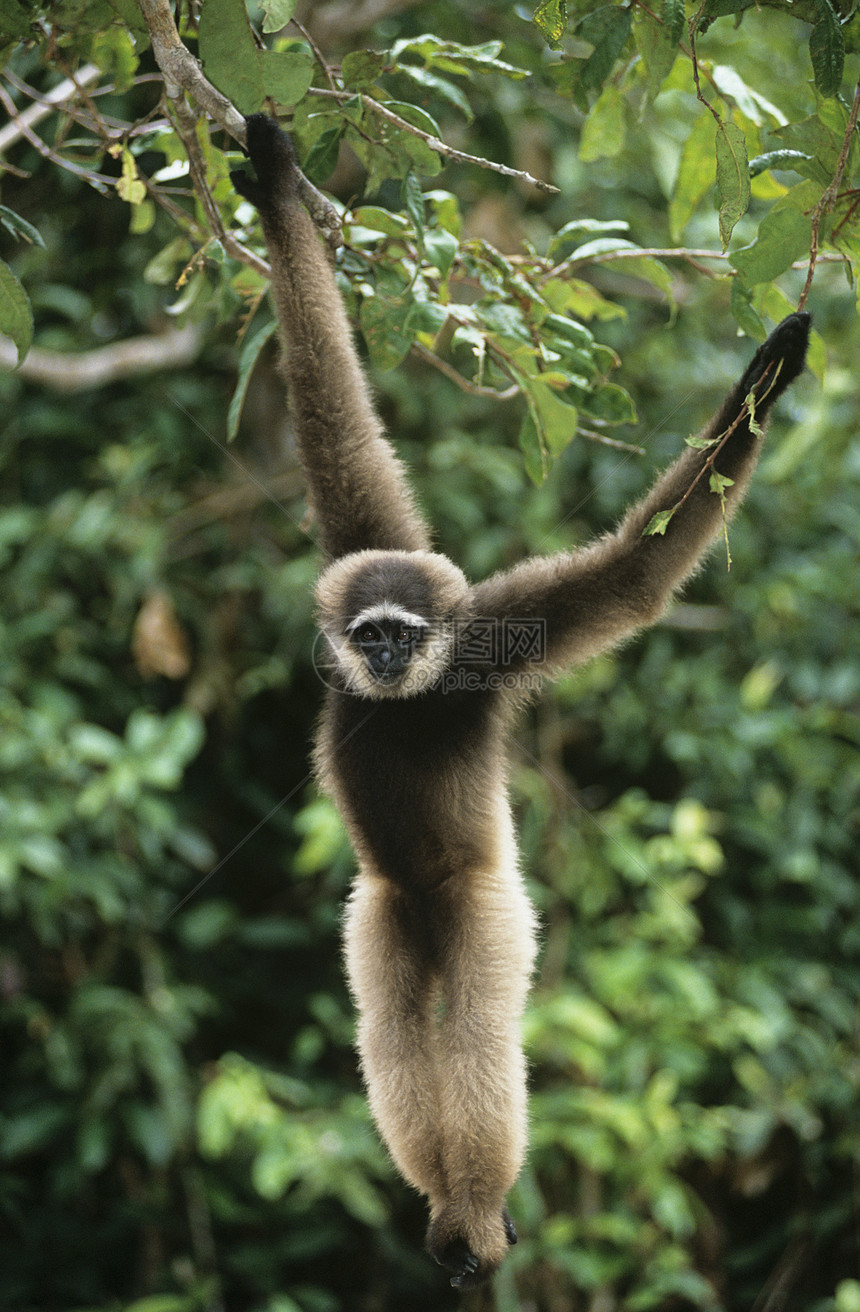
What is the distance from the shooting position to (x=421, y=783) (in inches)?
94.2

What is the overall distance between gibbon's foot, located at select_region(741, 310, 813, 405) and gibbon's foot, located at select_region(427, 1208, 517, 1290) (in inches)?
69.8

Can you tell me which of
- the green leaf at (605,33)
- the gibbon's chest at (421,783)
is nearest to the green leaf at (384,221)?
the green leaf at (605,33)

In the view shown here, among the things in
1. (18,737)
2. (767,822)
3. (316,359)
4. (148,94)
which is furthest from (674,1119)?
(148,94)

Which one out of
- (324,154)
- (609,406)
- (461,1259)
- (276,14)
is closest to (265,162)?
(324,154)

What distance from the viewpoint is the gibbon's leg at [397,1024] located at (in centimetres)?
219

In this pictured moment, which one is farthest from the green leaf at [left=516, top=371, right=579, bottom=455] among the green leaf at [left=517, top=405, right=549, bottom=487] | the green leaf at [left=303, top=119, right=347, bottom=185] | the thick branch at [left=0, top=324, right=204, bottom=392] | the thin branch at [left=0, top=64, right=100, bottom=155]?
the thick branch at [left=0, top=324, right=204, bottom=392]

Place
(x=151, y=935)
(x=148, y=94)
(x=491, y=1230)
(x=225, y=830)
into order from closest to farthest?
(x=491, y=1230)
(x=148, y=94)
(x=151, y=935)
(x=225, y=830)

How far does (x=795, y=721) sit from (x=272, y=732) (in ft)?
8.31

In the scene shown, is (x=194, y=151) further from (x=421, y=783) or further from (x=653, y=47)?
(x=421, y=783)

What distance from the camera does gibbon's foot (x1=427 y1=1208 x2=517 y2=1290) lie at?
207 centimetres

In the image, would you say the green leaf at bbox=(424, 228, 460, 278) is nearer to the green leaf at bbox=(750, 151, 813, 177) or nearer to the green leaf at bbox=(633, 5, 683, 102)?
the green leaf at bbox=(633, 5, 683, 102)

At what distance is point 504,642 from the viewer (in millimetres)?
2316

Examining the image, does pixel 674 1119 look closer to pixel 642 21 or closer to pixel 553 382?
pixel 553 382

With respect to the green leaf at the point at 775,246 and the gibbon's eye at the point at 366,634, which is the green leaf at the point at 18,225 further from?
the green leaf at the point at 775,246
